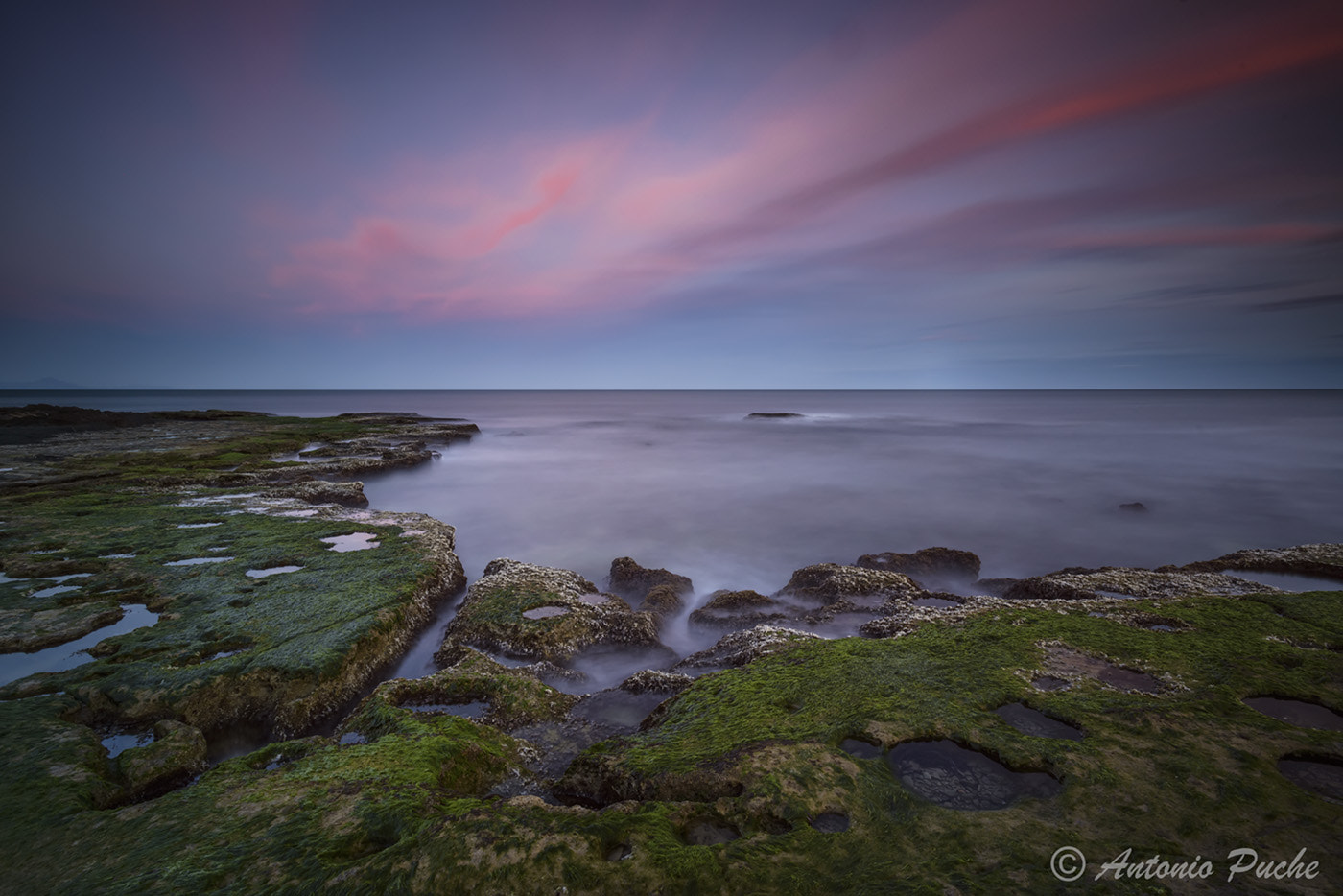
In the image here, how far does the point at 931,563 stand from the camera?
16156 mm

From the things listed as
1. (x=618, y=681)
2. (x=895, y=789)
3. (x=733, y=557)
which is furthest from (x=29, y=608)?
(x=733, y=557)

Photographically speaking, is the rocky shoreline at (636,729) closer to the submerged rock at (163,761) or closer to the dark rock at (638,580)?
the submerged rock at (163,761)

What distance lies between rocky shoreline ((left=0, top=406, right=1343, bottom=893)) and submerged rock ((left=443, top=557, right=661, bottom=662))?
0.07 metres

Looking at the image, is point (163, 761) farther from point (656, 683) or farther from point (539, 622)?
point (656, 683)

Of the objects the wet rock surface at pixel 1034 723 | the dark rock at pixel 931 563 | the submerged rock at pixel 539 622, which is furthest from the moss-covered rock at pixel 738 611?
the wet rock surface at pixel 1034 723

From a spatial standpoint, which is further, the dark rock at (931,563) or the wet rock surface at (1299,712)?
the dark rock at (931,563)

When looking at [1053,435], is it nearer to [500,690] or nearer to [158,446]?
[500,690]

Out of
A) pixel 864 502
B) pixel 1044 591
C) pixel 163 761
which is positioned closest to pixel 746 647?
pixel 1044 591

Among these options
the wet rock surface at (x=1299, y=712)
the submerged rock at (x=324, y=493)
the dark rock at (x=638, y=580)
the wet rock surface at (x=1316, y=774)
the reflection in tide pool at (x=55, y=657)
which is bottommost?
the dark rock at (x=638, y=580)

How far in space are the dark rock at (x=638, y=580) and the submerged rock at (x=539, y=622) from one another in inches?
78.4

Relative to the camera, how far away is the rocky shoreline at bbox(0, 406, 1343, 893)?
15.0 ft

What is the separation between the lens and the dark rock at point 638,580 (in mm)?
14992

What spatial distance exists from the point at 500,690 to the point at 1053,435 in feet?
227

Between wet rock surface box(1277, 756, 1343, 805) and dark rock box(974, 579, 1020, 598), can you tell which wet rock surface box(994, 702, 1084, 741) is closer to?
wet rock surface box(1277, 756, 1343, 805)
